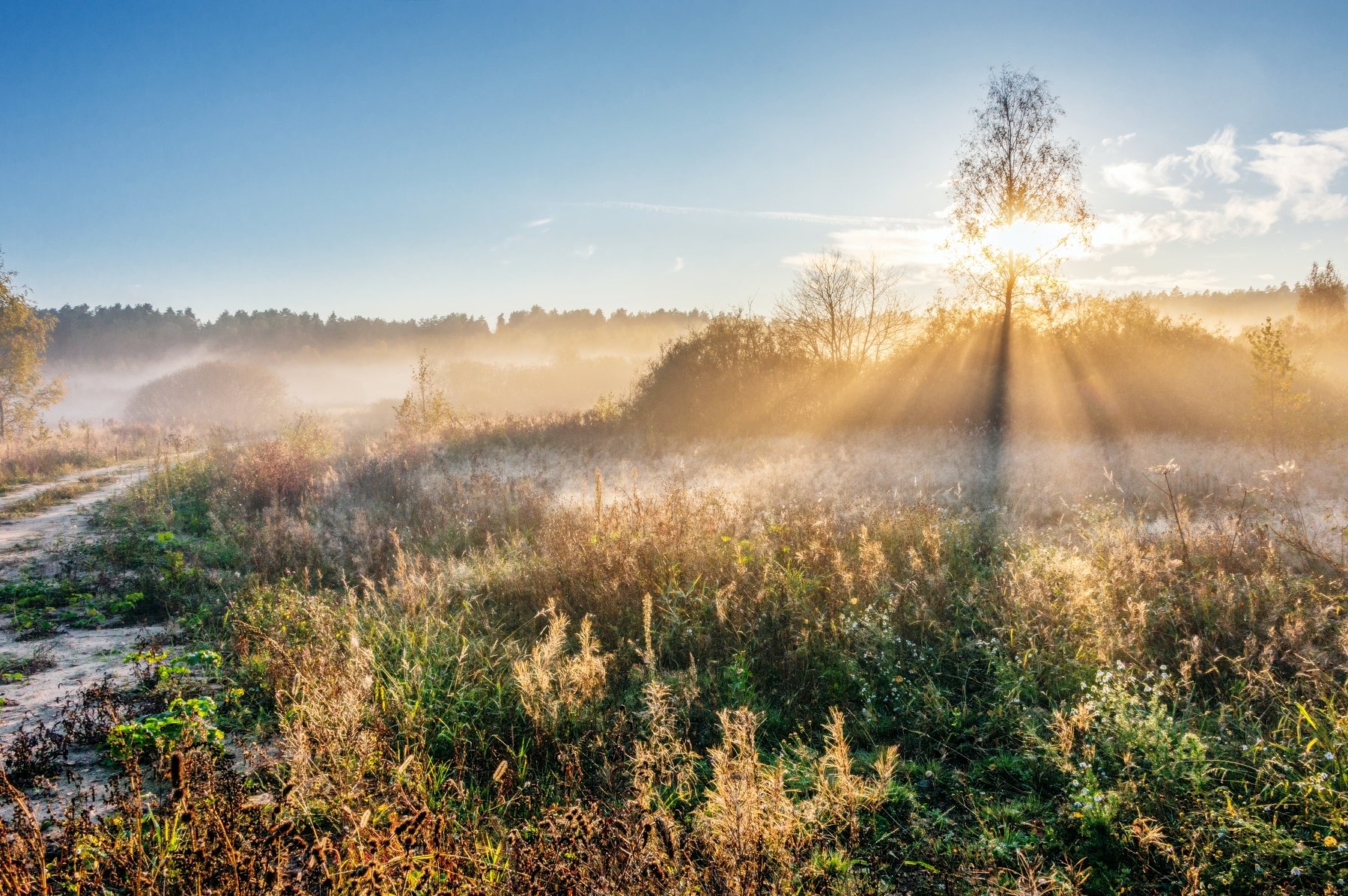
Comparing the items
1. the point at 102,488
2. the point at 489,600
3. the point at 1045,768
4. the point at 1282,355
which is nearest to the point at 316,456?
the point at 102,488

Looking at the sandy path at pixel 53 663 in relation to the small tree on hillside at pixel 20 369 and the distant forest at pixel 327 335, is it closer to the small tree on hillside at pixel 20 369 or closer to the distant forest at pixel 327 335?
the small tree on hillside at pixel 20 369

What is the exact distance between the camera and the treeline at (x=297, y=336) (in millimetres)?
66812

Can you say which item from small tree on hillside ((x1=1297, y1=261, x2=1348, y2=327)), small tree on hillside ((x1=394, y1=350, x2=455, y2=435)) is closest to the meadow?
small tree on hillside ((x1=394, y1=350, x2=455, y2=435))

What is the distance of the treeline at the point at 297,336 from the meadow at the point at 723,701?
164 ft

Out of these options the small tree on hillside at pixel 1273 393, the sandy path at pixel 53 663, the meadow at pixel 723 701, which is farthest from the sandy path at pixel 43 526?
the small tree on hillside at pixel 1273 393

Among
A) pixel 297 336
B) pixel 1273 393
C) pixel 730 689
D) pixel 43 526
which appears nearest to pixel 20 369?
pixel 43 526

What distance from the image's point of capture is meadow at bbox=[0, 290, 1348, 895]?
8.86ft

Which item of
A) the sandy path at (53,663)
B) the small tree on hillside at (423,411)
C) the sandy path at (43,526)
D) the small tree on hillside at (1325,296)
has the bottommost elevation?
the sandy path at (53,663)

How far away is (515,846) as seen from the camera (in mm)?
2729

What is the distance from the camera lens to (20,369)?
71.8 ft

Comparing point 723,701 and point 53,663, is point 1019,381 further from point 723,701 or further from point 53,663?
point 53,663

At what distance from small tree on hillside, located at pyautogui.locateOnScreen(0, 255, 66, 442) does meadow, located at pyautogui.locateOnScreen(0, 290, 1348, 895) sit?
18008 millimetres

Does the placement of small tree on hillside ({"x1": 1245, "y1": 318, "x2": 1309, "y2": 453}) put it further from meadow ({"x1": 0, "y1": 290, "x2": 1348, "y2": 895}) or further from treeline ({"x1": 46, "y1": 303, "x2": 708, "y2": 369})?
treeline ({"x1": 46, "y1": 303, "x2": 708, "y2": 369})

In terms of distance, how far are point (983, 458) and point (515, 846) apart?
13647 mm
